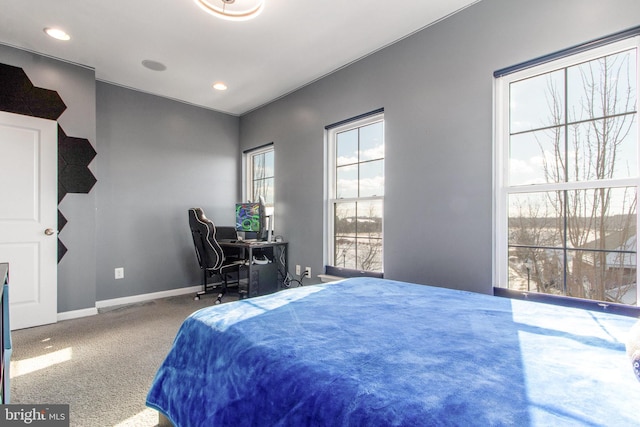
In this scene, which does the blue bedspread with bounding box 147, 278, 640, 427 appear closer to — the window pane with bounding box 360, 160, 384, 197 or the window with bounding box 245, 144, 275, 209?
the window pane with bounding box 360, 160, 384, 197

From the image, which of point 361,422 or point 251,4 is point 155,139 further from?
point 361,422

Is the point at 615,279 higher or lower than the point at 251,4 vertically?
lower

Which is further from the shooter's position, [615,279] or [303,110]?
[303,110]

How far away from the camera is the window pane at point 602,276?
176 centimetres

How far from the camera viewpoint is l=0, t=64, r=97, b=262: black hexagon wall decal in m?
2.91

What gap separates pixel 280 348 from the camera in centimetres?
97

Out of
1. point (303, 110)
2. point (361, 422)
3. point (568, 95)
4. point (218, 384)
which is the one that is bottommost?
point (218, 384)

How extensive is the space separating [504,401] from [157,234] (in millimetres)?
4263

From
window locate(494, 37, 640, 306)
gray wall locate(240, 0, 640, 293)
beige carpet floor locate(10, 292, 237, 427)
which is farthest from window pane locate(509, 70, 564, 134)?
beige carpet floor locate(10, 292, 237, 427)

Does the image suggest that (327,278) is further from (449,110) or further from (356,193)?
(449,110)

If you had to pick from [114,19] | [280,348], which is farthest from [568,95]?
[114,19]

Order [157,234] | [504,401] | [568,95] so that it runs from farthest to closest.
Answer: [157,234]
[568,95]
[504,401]

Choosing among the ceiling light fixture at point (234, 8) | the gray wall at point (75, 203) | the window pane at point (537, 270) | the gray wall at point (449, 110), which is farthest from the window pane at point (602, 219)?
the gray wall at point (75, 203)

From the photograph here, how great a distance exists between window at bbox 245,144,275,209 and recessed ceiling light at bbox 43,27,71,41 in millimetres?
2292
